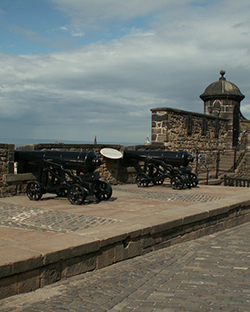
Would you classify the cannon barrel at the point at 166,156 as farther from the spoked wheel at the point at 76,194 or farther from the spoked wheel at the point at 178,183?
the spoked wheel at the point at 76,194

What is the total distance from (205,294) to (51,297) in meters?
1.66

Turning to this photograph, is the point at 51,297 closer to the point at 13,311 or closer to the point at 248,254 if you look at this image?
the point at 13,311

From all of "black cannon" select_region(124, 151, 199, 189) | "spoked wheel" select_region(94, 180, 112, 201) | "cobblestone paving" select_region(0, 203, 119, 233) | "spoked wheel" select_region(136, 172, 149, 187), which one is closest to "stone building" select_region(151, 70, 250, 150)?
"black cannon" select_region(124, 151, 199, 189)

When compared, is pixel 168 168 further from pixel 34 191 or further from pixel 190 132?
pixel 190 132

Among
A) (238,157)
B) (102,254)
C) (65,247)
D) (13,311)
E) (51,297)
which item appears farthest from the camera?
(238,157)

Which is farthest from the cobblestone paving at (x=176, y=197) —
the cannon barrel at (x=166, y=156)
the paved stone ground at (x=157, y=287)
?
the paved stone ground at (x=157, y=287)

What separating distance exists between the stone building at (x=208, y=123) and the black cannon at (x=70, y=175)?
7.35m

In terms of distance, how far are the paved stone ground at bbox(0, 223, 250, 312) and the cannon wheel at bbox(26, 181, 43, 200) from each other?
137 inches

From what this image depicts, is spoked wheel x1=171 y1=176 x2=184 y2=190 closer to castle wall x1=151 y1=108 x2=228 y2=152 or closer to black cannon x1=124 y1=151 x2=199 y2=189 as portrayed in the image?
black cannon x1=124 y1=151 x2=199 y2=189

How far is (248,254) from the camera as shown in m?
5.91

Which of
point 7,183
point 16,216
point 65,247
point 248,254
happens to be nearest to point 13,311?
point 65,247

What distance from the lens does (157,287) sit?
432 centimetres

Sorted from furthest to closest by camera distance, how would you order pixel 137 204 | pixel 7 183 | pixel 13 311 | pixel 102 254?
pixel 7 183, pixel 137 204, pixel 102 254, pixel 13 311

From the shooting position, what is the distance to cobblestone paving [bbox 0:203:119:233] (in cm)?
570
